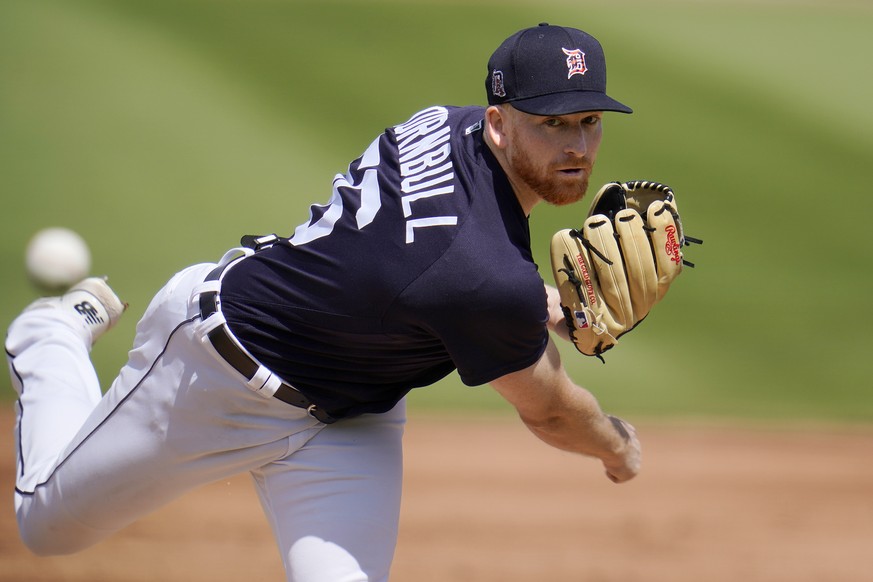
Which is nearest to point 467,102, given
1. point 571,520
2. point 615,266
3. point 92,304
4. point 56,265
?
point 571,520

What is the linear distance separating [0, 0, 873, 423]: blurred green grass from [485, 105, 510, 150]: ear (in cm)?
369

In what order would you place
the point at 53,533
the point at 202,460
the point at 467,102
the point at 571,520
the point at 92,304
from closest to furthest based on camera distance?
the point at 202,460
the point at 53,533
the point at 92,304
the point at 571,520
the point at 467,102

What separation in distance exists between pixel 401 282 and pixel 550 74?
1.98 ft

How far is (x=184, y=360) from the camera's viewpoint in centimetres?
261

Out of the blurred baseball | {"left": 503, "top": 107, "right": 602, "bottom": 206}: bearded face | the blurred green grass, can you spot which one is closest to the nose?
{"left": 503, "top": 107, "right": 602, "bottom": 206}: bearded face

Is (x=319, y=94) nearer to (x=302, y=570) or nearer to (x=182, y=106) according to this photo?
(x=182, y=106)

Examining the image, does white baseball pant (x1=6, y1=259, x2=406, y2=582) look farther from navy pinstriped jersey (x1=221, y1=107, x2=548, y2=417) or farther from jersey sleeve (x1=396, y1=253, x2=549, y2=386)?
jersey sleeve (x1=396, y1=253, x2=549, y2=386)

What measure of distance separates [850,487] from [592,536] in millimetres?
1525

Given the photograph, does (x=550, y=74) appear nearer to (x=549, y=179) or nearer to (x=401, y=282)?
(x=549, y=179)

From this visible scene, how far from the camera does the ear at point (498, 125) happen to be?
240cm

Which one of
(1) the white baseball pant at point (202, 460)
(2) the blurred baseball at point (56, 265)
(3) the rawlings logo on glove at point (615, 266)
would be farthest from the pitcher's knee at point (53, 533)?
(3) the rawlings logo on glove at point (615, 266)

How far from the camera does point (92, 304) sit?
3334mm

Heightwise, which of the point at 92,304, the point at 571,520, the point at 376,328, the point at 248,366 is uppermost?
the point at 376,328

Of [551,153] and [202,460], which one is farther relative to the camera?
[202,460]
